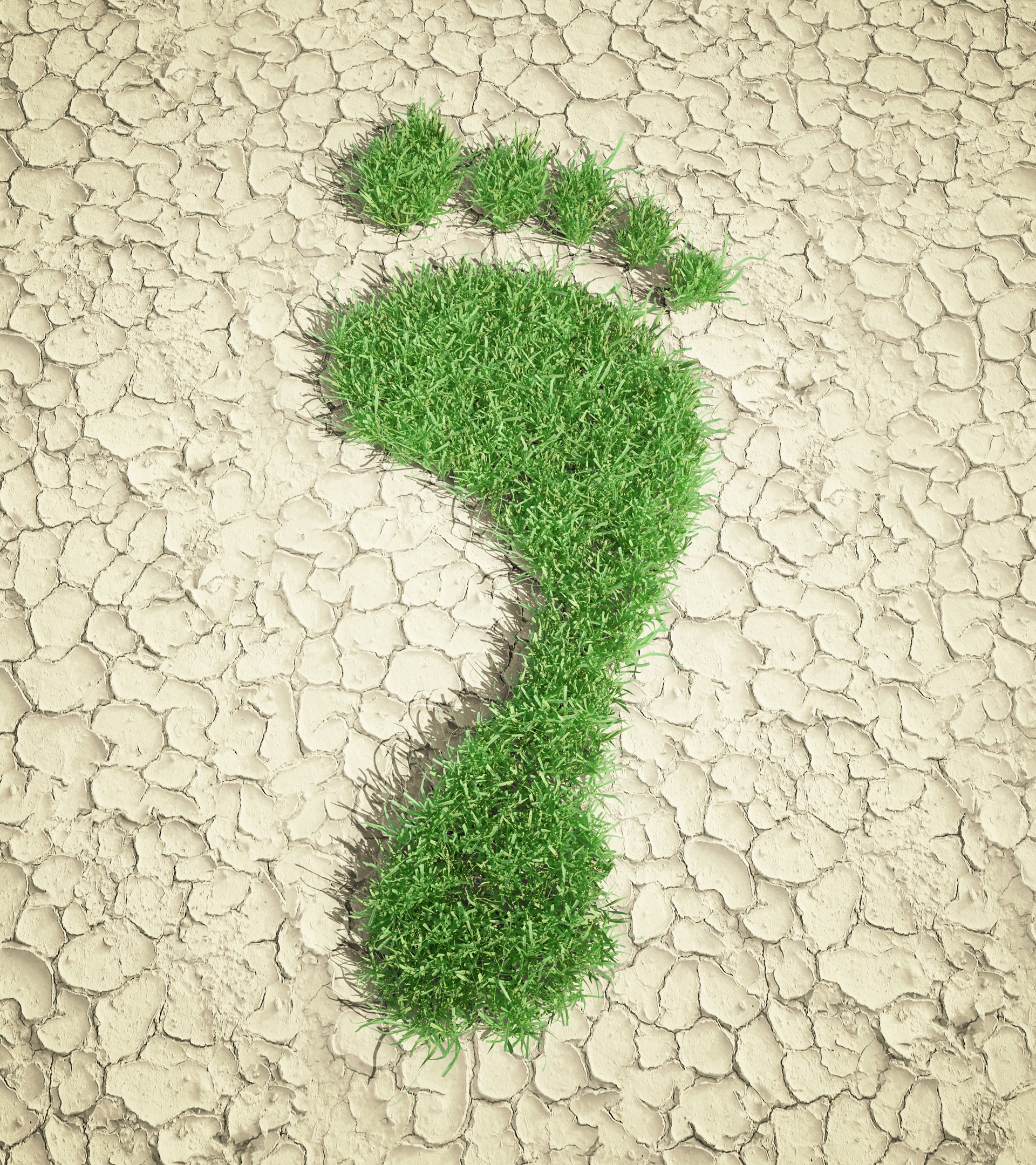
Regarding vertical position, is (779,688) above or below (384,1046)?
above

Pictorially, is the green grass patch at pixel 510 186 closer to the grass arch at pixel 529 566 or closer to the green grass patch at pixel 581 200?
the green grass patch at pixel 581 200

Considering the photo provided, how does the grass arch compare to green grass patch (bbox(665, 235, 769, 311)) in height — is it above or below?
below

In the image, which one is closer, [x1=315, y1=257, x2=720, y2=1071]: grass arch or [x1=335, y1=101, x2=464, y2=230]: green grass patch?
[x1=315, y1=257, x2=720, y2=1071]: grass arch

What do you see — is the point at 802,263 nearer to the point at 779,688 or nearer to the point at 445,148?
the point at 445,148

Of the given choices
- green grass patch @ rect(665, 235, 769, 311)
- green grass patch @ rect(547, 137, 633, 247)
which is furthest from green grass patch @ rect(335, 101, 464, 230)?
green grass patch @ rect(665, 235, 769, 311)

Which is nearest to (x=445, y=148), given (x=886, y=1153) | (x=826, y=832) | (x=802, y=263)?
(x=802, y=263)

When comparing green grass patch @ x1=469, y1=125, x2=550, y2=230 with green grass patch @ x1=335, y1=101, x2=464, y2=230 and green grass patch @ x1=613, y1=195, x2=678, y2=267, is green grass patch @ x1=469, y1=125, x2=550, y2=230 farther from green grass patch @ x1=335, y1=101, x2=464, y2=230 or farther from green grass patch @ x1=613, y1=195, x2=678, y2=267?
green grass patch @ x1=613, y1=195, x2=678, y2=267

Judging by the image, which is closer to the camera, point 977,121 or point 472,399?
point 472,399

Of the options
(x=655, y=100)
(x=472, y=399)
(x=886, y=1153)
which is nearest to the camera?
(x=886, y=1153)
